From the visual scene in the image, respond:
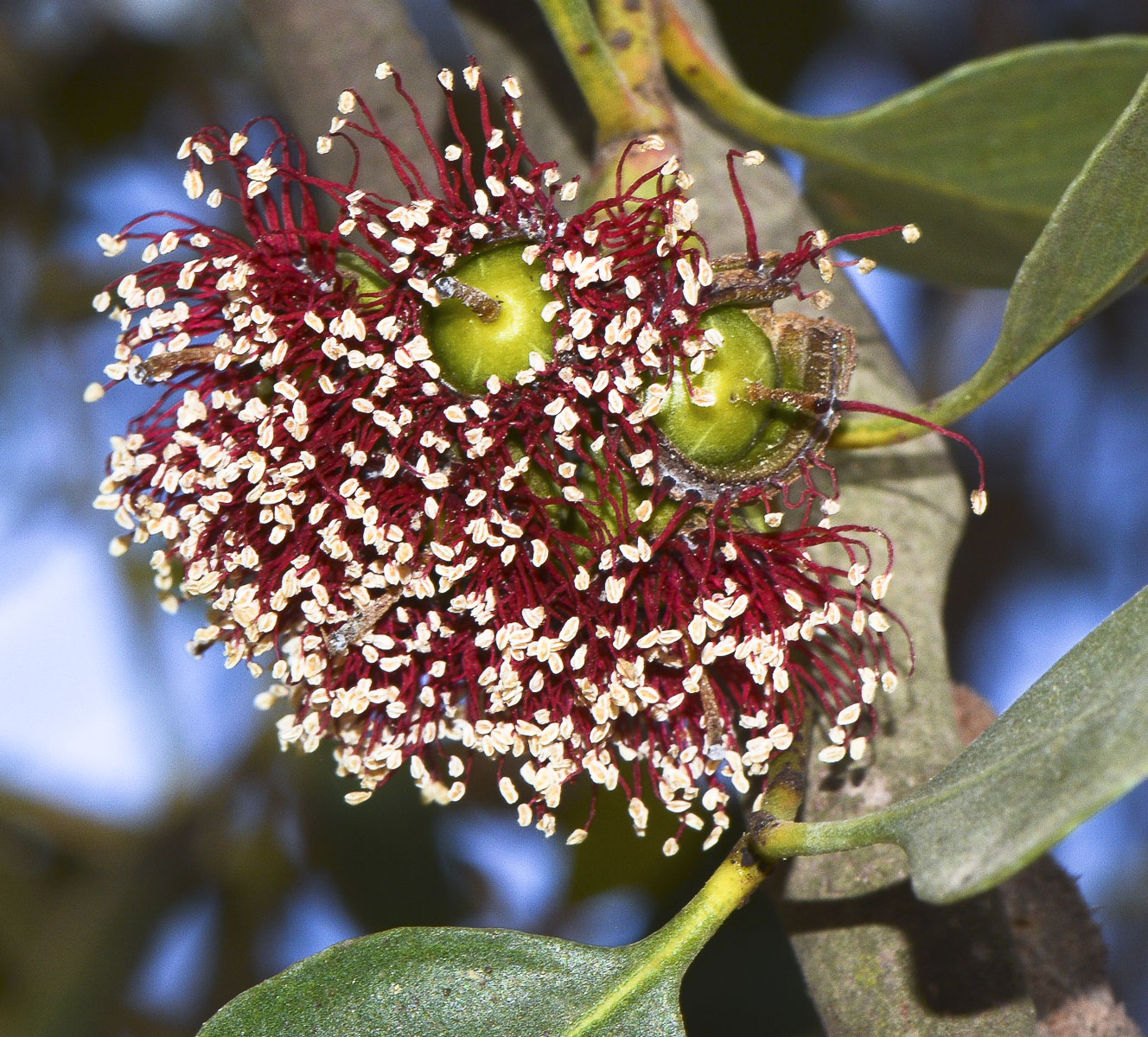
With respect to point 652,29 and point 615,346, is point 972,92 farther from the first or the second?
point 615,346

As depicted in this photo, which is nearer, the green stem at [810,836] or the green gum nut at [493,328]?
the green stem at [810,836]

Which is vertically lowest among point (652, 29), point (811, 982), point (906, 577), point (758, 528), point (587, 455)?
point (811, 982)

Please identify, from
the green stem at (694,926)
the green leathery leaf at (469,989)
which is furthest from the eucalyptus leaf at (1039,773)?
the green leathery leaf at (469,989)

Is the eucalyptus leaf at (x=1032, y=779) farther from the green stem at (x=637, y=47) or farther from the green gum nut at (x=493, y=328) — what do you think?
the green stem at (x=637, y=47)

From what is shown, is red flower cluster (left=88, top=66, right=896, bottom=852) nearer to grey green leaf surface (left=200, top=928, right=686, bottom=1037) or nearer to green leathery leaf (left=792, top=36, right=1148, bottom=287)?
grey green leaf surface (left=200, top=928, right=686, bottom=1037)

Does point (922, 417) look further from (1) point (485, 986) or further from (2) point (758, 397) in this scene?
(1) point (485, 986)

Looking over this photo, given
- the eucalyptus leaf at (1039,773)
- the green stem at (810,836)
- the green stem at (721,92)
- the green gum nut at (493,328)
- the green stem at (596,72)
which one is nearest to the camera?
the eucalyptus leaf at (1039,773)

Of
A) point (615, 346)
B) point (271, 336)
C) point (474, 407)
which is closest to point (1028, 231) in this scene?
point (615, 346)
